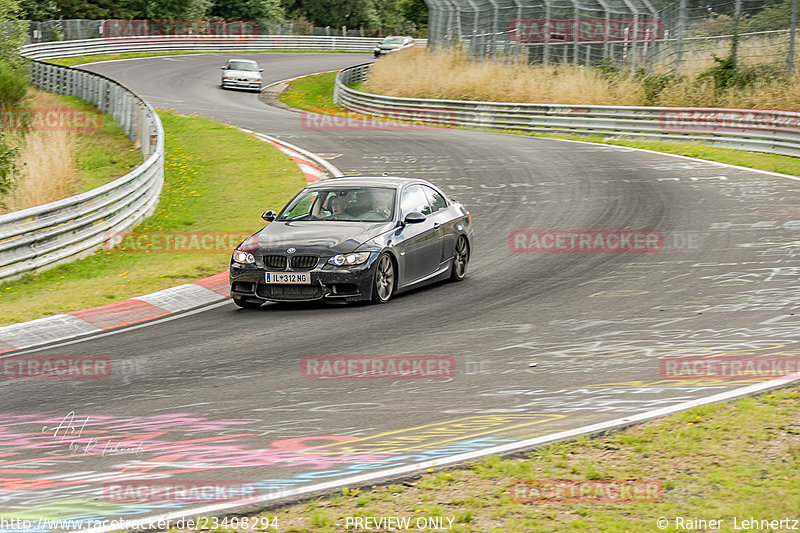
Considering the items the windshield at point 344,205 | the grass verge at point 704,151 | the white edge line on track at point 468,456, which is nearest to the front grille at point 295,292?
the windshield at point 344,205

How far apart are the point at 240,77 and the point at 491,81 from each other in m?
14.3

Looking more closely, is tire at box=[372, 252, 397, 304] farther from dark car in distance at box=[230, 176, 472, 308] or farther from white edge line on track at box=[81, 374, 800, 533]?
white edge line on track at box=[81, 374, 800, 533]

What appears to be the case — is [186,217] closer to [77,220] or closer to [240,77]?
[77,220]

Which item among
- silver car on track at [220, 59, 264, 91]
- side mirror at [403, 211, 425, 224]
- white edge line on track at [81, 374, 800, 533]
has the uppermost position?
silver car on track at [220, 59, 264, 91]

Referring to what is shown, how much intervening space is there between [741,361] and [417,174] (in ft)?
49.8

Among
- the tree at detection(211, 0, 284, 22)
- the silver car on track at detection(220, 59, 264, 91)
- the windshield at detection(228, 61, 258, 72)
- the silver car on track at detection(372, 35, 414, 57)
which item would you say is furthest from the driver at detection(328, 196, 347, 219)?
the tree at detection(211, 0, 284, 22)

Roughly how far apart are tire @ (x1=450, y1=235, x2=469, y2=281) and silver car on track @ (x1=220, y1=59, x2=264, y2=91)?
3609 centimetres

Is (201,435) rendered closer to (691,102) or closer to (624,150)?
(624,150)

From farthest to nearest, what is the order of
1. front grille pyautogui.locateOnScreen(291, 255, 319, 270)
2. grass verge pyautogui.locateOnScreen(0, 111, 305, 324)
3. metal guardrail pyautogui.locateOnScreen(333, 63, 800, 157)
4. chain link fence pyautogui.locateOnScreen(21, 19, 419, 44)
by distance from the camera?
chain link fence pyautogui.locateOnScreen(21, 19, 419, 44) < metal guardrail pyautogui.locateOnScreen(333, 63, 800, 157) < grass verge pyautogui.locateOnScreen(0, 111, 305, 324) < front grille pyautogui.locateOnScreen(291, 255, 319, 270)

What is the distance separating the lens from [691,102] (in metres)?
31.1

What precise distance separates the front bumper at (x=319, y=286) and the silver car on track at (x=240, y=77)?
37.5 metres

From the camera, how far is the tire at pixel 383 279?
1120 centimetres

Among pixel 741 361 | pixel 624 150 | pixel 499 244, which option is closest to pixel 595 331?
pixel 741 361

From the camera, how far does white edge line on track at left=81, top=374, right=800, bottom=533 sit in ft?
16.6
